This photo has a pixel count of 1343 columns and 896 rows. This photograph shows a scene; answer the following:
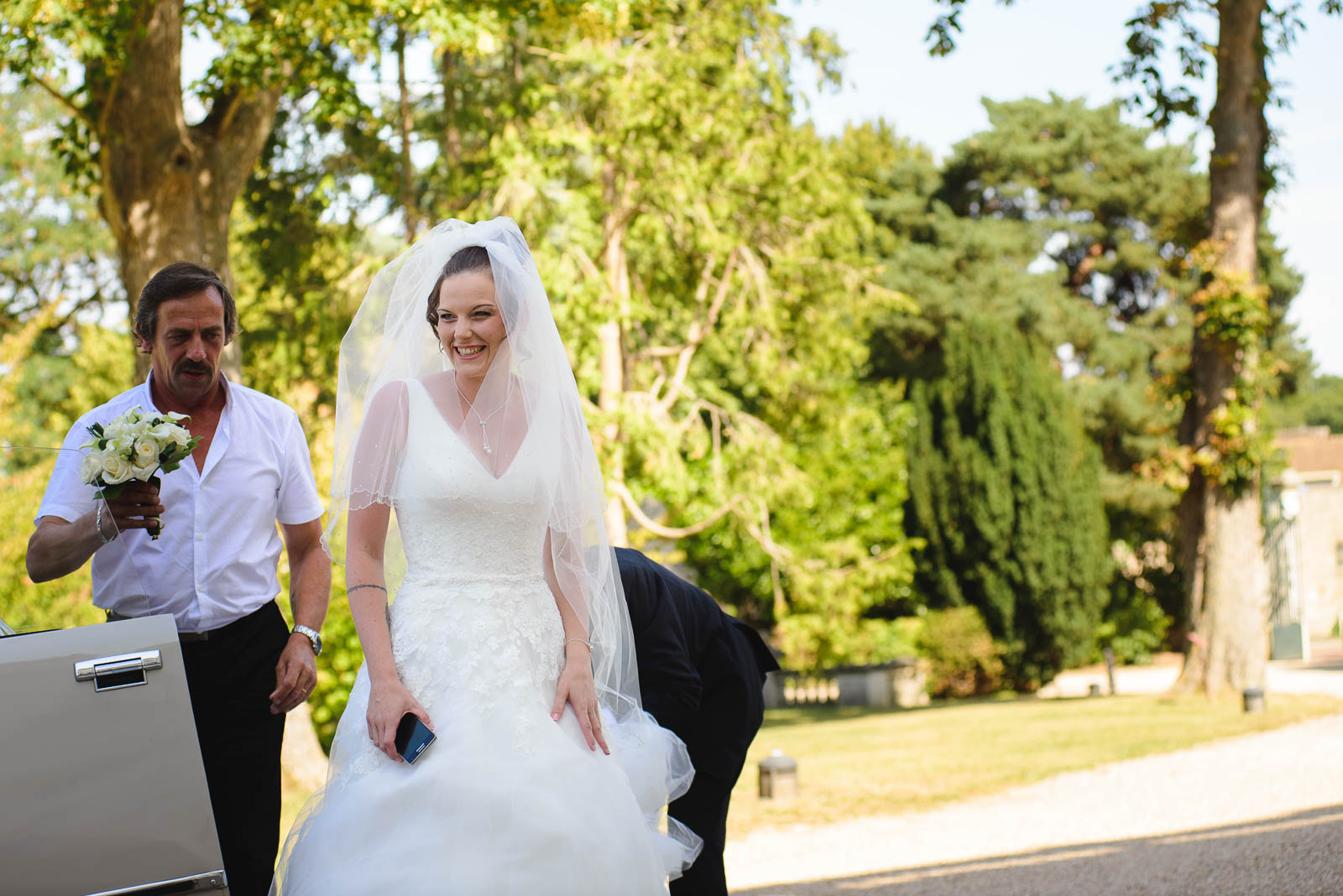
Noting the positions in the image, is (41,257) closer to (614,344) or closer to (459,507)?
(614,344)

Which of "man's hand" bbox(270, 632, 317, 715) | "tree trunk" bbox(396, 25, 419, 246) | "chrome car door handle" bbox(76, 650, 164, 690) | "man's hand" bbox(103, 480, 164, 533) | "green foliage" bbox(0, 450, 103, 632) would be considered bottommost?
"man's hand" bbox(270, 632, 317, 715)

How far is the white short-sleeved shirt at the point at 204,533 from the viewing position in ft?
11.2

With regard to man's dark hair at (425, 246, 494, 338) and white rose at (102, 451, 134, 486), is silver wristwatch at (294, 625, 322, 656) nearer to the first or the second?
white rose at (102, 451, 134, 486)

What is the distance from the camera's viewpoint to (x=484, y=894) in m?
2.78

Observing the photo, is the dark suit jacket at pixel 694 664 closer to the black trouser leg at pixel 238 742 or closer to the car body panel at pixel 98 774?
the black trouser leg at pixel 238 742

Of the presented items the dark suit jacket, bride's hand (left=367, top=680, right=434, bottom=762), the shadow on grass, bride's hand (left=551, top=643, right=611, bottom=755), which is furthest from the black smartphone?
the shadow on grass

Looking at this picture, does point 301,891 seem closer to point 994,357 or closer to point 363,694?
point 363,694

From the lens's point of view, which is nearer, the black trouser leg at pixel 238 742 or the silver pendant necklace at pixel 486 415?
the silver pendant necklace at pixel 486 415

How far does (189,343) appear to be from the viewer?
3.48 metres

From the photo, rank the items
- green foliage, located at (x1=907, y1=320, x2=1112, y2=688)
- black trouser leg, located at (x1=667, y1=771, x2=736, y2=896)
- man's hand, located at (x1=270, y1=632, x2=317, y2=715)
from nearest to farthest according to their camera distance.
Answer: man's hand, located at (x1=270, y1=632, x2=317, y2=715), black trouser leg, located at (x1=667, y1=771, x2=736, y2=896), green foliage, located at (x1=907, y1=320, x2=1112, y2=688)

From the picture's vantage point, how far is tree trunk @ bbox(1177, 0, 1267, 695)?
48.2 ft

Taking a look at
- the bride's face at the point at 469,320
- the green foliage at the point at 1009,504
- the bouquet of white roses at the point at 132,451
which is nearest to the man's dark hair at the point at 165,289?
the bouquet of white roses at the point at 132,451

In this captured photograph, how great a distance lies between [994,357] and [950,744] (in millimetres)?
13680

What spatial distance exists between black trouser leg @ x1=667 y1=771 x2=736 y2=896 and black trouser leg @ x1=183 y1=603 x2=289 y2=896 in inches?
56.3
